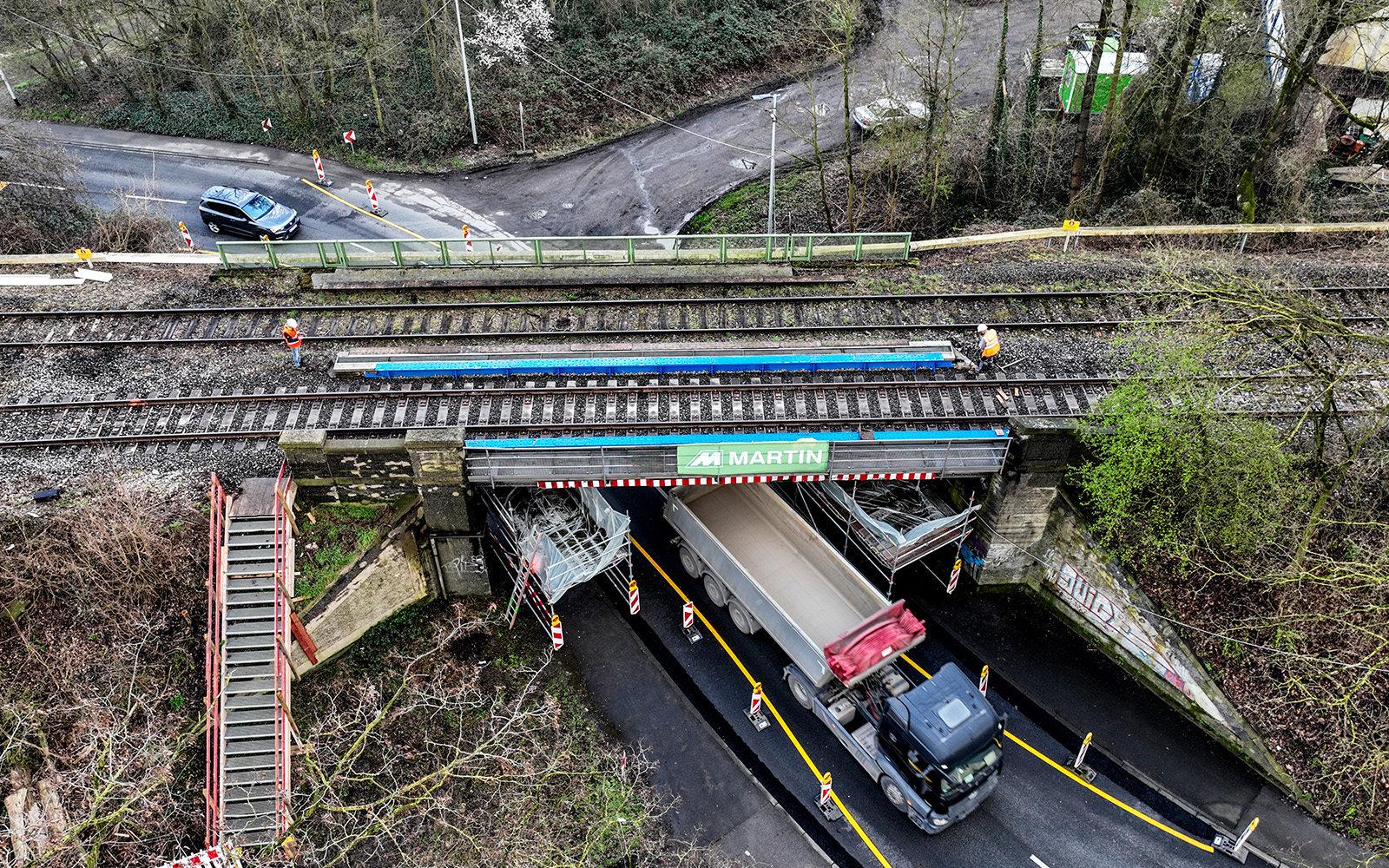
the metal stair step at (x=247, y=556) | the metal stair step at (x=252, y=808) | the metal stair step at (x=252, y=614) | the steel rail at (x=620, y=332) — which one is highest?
the steel rail at (x=620, y=332)

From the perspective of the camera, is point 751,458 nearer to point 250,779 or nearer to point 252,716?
point 252,716

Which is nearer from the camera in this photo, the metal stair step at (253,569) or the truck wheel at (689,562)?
the metal stair step at (253,569)

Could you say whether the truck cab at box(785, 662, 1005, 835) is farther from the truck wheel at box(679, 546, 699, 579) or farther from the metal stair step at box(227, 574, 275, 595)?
the metal stair step at box(227, 574, 275, 595)

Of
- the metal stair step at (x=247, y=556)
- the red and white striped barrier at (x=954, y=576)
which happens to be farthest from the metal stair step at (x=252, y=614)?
the red and white striped barrier at (x=954, y=576)

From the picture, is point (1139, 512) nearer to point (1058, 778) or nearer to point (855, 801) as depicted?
point (1058, 778)

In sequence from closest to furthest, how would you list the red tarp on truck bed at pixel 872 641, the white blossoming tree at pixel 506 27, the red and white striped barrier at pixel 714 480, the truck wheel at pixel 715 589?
the red tarp on truck bed at pixel 872 641, the red and white striped barrier at pixel 714 480, the truck wheel at pixel 715 589, the white blossoming tree at pixel 506 27

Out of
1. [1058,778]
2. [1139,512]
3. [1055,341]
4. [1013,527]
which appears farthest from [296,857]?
[1055,341]

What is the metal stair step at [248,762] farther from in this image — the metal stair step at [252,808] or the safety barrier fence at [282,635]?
the metal stair step at [252,808]

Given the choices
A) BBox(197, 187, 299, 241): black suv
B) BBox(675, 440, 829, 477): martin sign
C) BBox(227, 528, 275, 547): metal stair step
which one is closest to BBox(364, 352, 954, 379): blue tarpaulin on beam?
BBox(675, 440, 829, 477): martin sign
